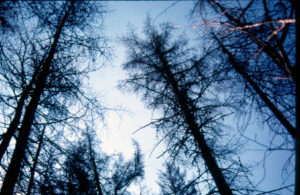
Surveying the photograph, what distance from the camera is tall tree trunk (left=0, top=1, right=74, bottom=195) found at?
2.36 meters

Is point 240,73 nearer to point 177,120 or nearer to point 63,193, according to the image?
point 177,120

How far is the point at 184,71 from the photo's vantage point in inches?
192

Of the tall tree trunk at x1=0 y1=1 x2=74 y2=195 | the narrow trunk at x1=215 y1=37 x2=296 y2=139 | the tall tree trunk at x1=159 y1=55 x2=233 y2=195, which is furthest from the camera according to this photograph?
the tall tree trunk at x1=159 y1=55 x2=233 y2=195

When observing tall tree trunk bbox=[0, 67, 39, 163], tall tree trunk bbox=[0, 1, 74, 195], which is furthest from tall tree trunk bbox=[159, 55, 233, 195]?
tall tree trunk bbox=[0, 67, 39, 163]

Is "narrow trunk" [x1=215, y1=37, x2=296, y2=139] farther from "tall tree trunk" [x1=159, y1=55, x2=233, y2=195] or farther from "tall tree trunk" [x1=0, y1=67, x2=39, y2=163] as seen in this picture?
"tall tree trunk" [x1=0, y1=67, x2=39, y2=163]

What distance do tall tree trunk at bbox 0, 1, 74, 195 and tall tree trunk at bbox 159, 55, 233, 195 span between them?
3.21 metres

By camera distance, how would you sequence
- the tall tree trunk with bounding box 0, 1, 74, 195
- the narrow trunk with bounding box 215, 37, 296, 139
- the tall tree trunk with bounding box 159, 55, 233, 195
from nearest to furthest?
the tall tree trunk with bounding box 0, 1, 74, 195
the narrow trunk with bounding box 215, 37, 296, 139
the tall tree trunk with bounding box 159, 55, 233, 195

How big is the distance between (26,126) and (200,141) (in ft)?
12.6

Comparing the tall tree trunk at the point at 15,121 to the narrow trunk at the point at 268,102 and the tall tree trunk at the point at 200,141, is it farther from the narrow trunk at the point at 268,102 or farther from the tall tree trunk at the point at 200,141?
the narrow trunk at the point at 268,102

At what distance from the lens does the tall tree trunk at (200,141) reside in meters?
3.16

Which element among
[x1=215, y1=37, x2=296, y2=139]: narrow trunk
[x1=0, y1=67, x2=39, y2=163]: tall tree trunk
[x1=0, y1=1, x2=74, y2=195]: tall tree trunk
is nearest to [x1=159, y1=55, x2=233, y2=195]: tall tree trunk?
[x1=215, y1=37, x2=296, y2=139]: narrow trunk

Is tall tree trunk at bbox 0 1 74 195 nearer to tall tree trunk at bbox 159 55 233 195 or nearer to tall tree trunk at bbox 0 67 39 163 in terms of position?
tall tree trunk at bbox 0 67 39 163

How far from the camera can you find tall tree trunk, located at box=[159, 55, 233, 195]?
3156 mm

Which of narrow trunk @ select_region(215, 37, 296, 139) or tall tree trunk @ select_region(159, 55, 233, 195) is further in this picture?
tall tree trunk @ select_region(159, 55, 233, 195)
